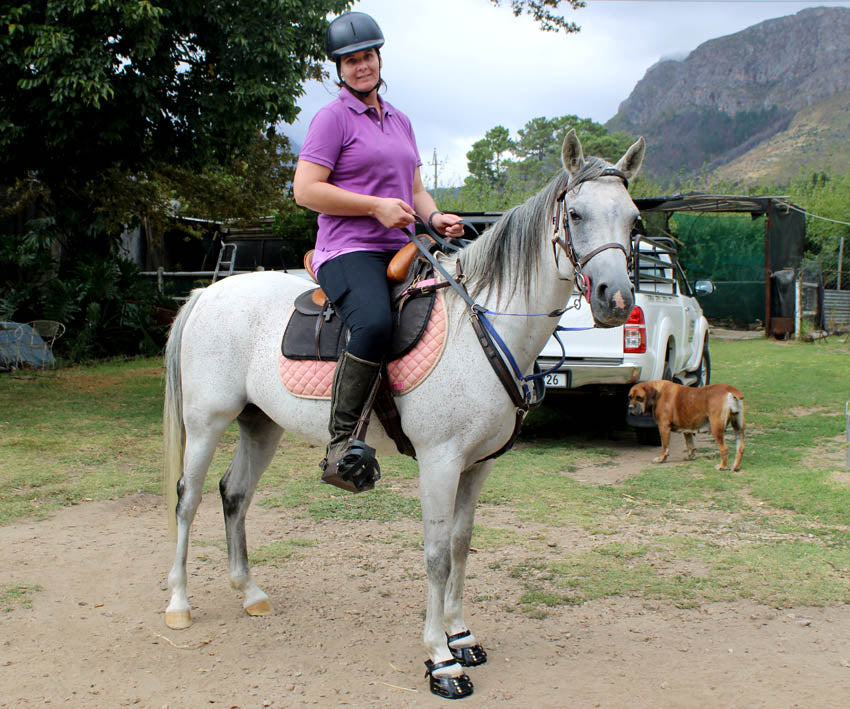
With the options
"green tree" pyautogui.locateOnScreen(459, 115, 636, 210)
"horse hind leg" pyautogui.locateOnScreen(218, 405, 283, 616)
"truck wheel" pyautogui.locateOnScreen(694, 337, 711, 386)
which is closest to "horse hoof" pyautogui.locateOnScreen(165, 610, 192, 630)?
"horse hind leg" pyautogui.locateOnScreen(218, 405, 283, 616)

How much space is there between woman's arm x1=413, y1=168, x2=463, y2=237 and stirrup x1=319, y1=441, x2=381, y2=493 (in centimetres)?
107

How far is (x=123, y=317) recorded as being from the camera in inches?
593

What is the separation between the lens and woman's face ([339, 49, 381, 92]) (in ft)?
10.6

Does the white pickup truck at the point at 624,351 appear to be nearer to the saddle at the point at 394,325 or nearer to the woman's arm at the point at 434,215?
the woman's arm at the point at 434,215

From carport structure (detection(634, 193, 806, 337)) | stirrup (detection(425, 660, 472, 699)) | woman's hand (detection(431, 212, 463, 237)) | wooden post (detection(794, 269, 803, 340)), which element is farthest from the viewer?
carport structure (detection(634, 193, 806, 337))

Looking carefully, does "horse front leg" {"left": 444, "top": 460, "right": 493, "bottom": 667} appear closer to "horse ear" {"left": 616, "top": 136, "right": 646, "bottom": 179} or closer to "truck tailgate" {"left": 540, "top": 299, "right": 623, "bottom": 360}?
"horse ear" {"left": 616, "top": 136, "right": 646, "bottom": 179}

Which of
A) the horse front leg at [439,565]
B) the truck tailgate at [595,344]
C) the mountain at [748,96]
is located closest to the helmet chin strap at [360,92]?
the horse front leg at [439,565]

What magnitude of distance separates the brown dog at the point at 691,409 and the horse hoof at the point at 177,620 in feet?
16.4

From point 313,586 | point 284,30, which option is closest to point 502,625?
point 313,586

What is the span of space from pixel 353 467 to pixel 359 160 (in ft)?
4.41

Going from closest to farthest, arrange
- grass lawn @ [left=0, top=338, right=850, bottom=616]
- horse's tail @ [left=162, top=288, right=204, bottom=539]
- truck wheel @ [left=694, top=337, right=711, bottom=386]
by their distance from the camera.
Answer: horse's tail @ [left=162, top=288, right=204, bottom=539], grass lawn @ [left=0, top=338, right=850, bottom=616], truck wheel @ [left=694, top=337, right=711, bottom=386]

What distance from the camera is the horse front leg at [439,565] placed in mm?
3014

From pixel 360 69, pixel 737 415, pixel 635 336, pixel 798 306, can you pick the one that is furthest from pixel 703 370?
pixel 798 306

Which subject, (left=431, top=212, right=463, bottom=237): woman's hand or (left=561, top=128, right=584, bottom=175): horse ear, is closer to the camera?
(left=561, top=128, right=584, bottom=175): horse ear
